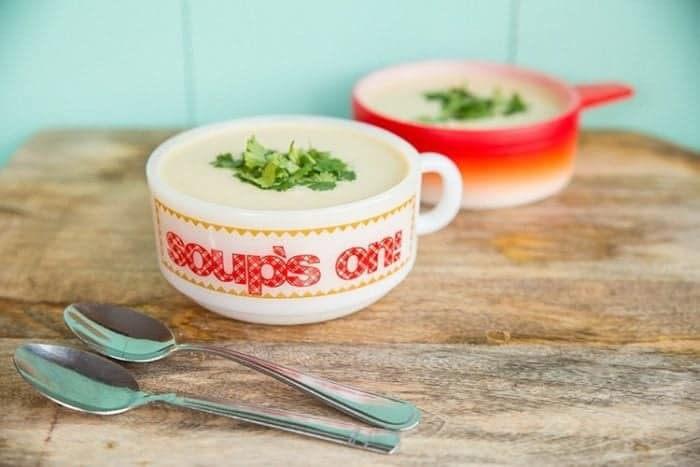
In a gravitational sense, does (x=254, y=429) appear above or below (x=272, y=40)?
below

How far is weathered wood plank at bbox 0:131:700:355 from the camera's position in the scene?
2.36 feet

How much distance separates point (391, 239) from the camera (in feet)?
2.30

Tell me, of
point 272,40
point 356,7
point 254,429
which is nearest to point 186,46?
point 272,40

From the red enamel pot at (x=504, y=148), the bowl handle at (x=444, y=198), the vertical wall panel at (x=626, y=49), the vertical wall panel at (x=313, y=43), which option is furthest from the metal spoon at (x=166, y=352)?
the vertical wall panel at (x=626, y=49)

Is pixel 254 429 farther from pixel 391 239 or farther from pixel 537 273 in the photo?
pixel 537 273

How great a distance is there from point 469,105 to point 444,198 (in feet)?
0.56

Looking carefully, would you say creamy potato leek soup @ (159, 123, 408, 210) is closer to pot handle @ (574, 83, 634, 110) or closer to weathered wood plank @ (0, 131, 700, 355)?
weathered wood plank @ (0, 131, 700, 355)

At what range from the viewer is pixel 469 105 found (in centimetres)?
95

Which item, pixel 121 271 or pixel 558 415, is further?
pixel 121 271

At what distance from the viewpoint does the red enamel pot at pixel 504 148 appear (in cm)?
88

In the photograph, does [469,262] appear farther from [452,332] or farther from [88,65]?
[88,65]

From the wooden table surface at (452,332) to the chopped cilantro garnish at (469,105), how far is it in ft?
0.35

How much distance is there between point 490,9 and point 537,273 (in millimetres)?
384

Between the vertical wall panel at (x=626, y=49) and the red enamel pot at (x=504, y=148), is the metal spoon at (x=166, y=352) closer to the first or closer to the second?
the red enamel pot at (x=504, y=148)
